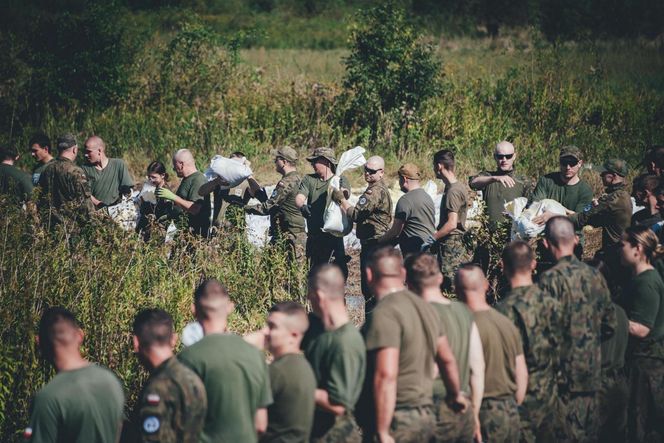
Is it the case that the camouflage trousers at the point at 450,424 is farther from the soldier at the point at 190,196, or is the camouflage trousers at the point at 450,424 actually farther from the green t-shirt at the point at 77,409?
the soldier at the point at 190,196

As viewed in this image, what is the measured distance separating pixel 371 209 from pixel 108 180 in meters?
3.25

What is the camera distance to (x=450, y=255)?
8.61 m

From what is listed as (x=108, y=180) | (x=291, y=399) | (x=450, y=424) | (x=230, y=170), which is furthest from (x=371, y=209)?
(x=291, y=399)

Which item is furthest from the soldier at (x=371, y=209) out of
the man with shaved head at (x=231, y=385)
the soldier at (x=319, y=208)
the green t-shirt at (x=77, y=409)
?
the green t-shirt at (x=77, y=409)

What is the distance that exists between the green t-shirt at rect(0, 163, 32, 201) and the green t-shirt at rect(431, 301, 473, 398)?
5.89m

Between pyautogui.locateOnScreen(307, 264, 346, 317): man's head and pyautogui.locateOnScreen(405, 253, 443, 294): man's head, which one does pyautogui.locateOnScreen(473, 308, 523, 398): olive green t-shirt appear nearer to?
pyautogui.locateOnScreen(405, 253, 443, 294): man's head

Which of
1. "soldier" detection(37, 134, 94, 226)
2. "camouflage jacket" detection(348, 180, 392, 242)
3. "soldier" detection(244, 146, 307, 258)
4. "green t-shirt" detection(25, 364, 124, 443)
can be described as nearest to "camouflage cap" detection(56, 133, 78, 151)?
"soldier" detection(37, 134, 94, 226)

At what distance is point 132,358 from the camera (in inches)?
271

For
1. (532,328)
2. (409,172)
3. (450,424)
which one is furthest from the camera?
(409,172)

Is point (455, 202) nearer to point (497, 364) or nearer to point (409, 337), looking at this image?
point (497, 364)

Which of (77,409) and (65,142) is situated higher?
(65,142)

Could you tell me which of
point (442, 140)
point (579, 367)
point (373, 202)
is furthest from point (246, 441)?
point (442, 140)

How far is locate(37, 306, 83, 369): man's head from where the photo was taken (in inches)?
179

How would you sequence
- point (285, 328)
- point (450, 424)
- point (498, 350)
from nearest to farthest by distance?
point (285, 328) < point (450, 424) < point (498, 350)
